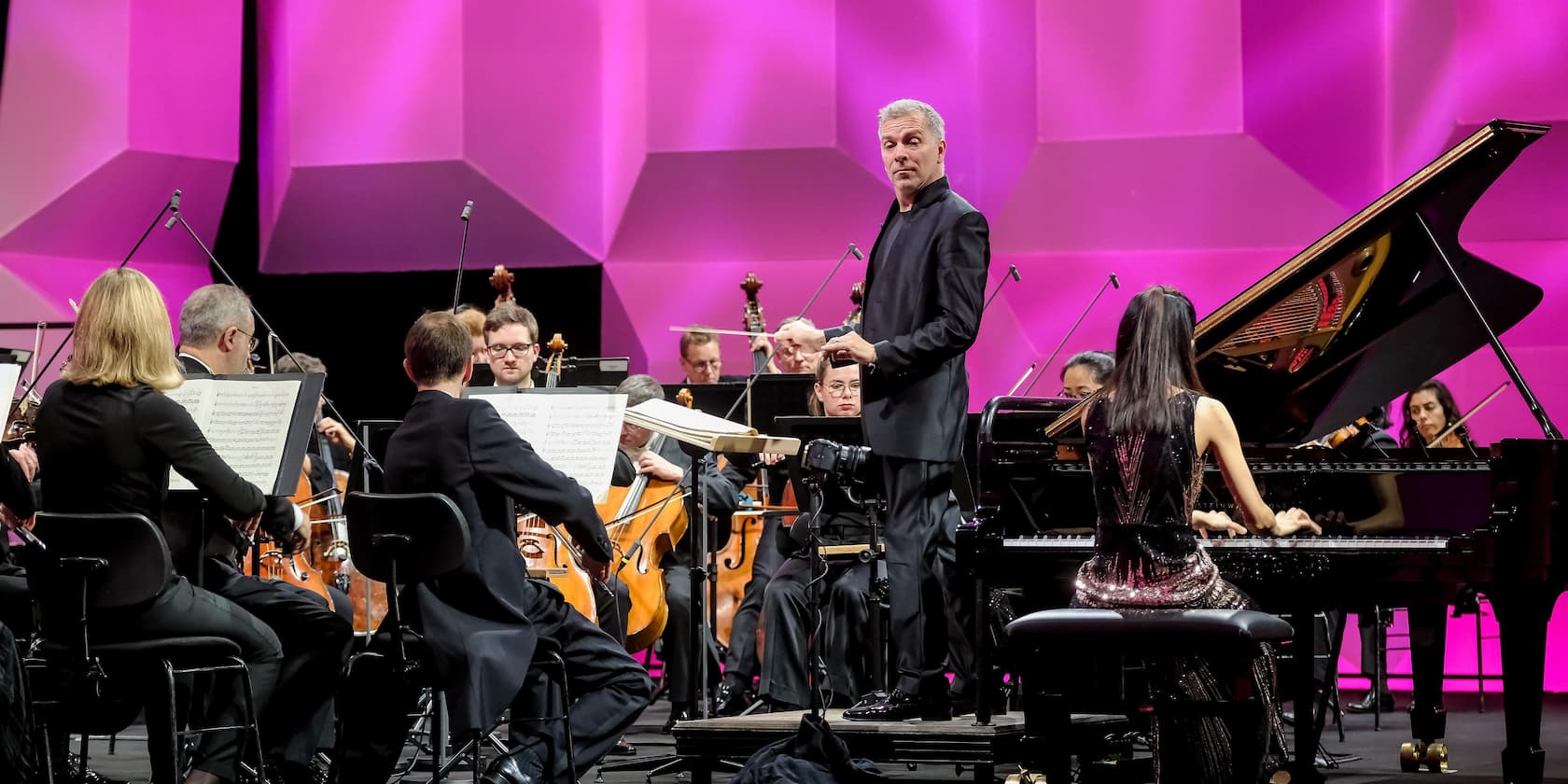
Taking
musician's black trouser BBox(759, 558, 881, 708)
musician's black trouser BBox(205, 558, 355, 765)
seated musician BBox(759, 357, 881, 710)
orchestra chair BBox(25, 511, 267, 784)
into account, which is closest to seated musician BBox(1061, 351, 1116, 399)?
Answer: seated musician BBox(759, 357, 881, 710)

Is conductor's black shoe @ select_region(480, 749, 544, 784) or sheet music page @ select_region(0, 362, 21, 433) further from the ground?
sheet music page @ select_region(0, 362, 21, 433)

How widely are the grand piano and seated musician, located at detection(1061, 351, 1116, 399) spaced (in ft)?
3.79

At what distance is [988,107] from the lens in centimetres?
781

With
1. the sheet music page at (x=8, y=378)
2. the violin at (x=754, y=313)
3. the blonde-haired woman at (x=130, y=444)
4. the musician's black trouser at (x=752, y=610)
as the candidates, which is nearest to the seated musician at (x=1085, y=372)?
the musician's black trouser at (x=752, y=610)

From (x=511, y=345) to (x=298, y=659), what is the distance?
1.68 meters

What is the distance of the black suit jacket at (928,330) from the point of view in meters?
4.14

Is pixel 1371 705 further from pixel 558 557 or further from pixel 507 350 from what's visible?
pixel 507 350

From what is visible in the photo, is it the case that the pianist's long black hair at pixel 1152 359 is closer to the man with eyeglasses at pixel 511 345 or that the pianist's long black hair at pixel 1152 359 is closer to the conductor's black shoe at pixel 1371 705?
the man with eyeglasses at pixel 511 345

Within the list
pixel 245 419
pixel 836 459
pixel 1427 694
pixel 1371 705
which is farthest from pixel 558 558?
pixel 1371 705

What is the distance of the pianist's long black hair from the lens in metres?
3.87

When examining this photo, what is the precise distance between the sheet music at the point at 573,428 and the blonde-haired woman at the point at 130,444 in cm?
76

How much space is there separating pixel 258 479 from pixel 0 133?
4729 millimetres

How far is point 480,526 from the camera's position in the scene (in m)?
4.14

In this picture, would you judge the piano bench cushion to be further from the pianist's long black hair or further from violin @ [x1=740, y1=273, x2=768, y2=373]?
violin @ [x1=740, y1=273, x2=768, y2=373]
